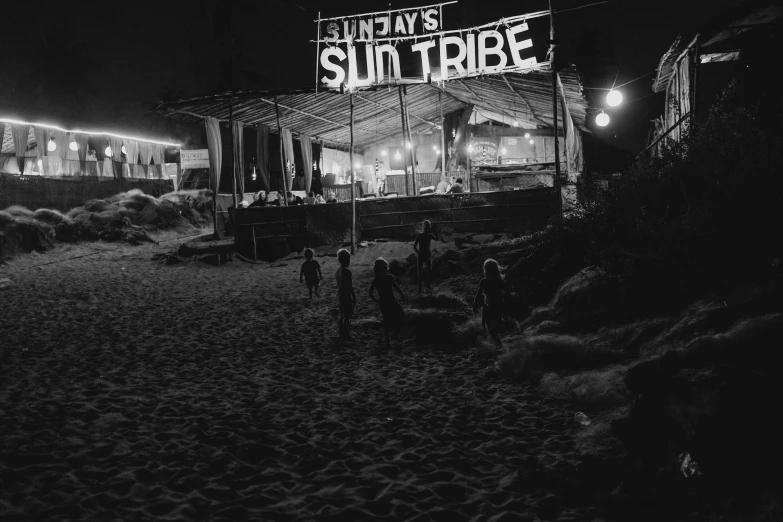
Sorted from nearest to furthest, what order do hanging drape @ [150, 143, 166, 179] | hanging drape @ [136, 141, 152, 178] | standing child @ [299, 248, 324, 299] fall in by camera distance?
standing child @ [299, 248, 324, 299], hanging drape @ [136, 141, 152, 178], hanging drape @ [150, 143, 166, 179]

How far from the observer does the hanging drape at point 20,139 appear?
24797mm

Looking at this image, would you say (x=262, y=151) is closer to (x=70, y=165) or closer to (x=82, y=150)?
(x=70, y=165)

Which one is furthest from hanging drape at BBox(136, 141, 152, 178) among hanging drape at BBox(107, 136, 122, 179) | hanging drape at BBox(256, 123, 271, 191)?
hanging drape at BBox(256, 123, 271, 191)

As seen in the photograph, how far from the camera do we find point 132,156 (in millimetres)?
33969

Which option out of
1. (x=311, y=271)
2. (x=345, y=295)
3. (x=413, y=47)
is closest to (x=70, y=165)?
(x=413, y=47)

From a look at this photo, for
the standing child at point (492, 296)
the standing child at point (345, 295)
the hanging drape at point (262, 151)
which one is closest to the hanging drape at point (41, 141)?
the hanging drape at point (262, 151)

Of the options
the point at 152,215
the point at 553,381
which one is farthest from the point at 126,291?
the point at 152,215

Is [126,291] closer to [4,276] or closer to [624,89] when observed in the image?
[4,276]

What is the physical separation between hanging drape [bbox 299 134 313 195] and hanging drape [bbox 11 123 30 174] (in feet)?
44.9

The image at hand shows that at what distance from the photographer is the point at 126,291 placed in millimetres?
13125

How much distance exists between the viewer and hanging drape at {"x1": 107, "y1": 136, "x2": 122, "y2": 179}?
32031 millimetres

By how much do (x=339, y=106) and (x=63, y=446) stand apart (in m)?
19.3

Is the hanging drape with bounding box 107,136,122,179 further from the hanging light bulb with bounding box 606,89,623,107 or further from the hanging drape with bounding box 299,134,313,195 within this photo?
the hanging light bulb with bounding box 606,89,623,107

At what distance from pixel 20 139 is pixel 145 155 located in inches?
397
